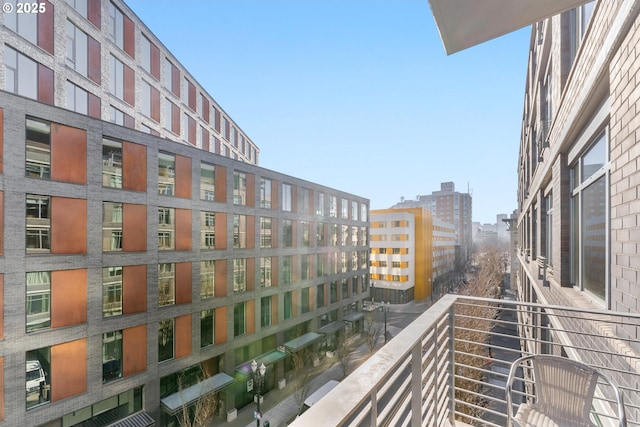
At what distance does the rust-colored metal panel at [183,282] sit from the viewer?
15367 mm

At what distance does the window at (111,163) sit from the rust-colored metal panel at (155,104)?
9539 millimetres

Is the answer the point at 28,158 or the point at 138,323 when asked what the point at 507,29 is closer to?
the point at 28,158

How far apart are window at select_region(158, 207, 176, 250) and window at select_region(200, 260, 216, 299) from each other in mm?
2146

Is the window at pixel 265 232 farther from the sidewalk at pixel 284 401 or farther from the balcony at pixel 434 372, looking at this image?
the balcony at pixel 434 372

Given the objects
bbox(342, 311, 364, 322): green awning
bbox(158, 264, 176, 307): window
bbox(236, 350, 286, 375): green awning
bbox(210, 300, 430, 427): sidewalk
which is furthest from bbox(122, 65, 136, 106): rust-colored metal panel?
bbox(342, 311, 364, 322): green awning

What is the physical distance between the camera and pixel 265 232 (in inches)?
827

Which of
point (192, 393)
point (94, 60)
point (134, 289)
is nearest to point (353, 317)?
point (192, 393)

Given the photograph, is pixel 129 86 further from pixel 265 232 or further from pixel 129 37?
pixel 265 232

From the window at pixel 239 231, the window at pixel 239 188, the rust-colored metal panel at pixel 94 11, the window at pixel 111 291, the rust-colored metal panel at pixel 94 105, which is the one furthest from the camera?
the window at pixel 239 188

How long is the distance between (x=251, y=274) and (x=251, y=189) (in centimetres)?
562

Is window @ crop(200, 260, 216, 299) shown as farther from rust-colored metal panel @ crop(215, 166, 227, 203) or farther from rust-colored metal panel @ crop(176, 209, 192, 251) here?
rust-colored metal panel @ crop(215, 166, 227, 203)

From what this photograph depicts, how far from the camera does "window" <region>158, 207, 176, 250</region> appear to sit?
14.9 m

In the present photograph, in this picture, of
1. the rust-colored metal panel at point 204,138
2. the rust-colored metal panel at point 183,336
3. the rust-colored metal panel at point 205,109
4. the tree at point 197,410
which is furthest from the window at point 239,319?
the rust-colored metal panel at point 205,109

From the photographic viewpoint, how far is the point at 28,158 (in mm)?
11109
